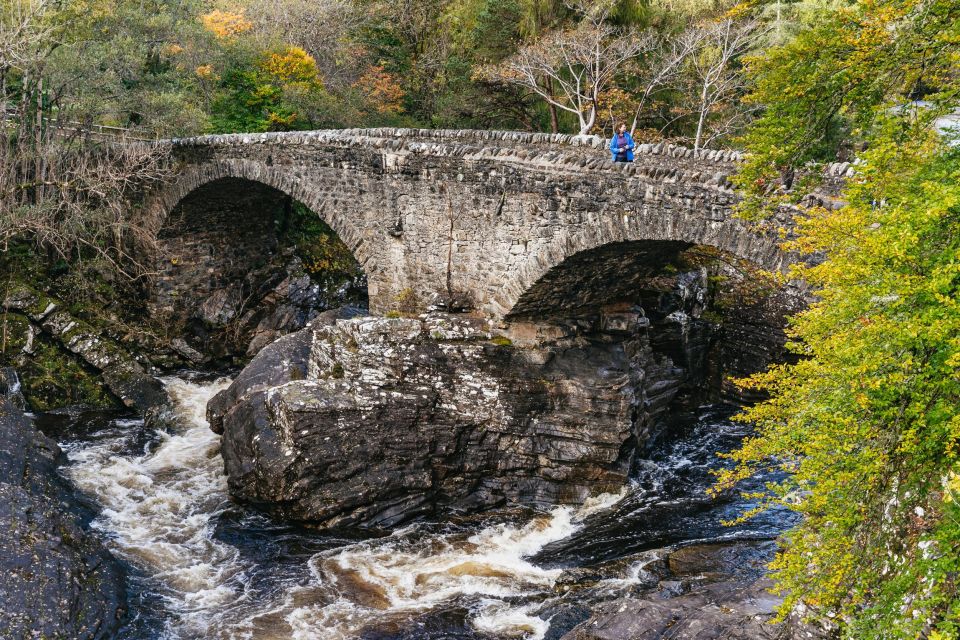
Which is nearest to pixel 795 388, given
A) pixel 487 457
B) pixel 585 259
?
pixel 585 259

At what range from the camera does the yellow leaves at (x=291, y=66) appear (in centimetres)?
2869

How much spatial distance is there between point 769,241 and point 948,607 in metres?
6.33

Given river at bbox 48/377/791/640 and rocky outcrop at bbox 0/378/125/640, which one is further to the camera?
river at bbox 48/377/791/640

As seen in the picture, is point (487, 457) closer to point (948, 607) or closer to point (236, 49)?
point (948, 607)

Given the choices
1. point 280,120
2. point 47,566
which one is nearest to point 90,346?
point 47,566

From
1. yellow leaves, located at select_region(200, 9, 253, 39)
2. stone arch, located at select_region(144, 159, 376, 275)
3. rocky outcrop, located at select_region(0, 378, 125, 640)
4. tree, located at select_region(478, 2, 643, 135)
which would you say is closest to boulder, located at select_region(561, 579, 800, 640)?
rocky outcrop, located at select_region(0, 378, 125, 640)

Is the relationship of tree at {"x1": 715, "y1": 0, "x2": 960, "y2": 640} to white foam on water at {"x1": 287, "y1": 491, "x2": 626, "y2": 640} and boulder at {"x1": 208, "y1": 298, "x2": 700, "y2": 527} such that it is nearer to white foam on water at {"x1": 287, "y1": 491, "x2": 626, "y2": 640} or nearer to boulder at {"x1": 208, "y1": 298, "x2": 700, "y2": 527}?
white foam on water at {"x1": 287, "y1": 491, "x2": 626, "y2": 640}

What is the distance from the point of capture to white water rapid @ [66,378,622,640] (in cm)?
1195

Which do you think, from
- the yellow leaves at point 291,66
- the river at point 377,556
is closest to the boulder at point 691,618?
the river at point 377,556

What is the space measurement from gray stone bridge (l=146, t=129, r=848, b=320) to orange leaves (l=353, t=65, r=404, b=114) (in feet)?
31.6

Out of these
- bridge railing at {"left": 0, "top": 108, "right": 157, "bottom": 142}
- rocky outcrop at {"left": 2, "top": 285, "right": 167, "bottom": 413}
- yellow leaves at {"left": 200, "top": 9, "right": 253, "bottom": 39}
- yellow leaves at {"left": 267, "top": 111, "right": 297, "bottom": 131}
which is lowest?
rocky outcrop at {"left": 2, "top": 285, "right": 167, "bottom": 413}

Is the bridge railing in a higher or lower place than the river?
higher

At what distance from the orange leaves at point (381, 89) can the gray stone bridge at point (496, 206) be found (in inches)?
379

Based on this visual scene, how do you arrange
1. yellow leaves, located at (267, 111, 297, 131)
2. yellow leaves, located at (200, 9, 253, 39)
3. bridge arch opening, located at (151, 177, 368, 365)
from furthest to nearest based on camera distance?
1. yellow leaves, located at (200, 9, 253, 39)
2. yellow leaves, located at (267, 111, 297, 131)
3. bridge arch opening, located at (151, 177, 368, 365)
